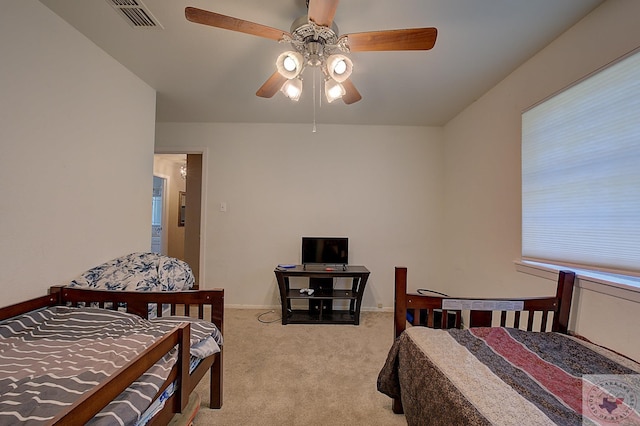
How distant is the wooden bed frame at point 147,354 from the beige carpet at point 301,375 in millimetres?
227

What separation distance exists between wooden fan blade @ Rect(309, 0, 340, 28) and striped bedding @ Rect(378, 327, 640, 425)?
1.70 metres

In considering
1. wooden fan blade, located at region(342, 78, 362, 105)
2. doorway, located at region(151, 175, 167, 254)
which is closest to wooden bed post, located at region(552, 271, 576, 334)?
wooden fan blade, located at region(342, 78, 362, 105)

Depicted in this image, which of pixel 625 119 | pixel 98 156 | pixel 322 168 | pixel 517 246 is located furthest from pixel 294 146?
pixel 625 119

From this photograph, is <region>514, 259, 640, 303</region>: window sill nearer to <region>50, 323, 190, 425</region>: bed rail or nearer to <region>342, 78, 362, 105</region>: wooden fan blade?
<region>342, 78, 362, 105</region>: wooden fan blade

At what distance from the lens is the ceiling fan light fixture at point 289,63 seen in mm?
1567

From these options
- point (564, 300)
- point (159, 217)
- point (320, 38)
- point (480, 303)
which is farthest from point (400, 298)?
point (159, 217)

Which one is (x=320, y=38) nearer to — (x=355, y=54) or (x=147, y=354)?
(x=355, y=54)

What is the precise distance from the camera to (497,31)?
175cm

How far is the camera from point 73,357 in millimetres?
1116

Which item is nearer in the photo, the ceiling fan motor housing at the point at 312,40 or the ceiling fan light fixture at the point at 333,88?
the ceiling fan motor housing at the point at 312,40

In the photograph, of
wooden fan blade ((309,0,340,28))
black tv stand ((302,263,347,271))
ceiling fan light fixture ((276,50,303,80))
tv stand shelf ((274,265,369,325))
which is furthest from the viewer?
black tv stand ((302,263,347,271))

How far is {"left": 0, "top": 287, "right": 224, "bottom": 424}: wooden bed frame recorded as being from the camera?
2.28 feet

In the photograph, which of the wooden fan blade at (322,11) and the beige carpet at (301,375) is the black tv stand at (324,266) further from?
the wooden fan blade at (322,11)

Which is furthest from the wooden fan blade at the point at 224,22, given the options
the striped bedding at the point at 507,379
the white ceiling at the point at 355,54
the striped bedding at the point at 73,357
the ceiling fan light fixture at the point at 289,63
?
the striped bedding at the point at 507,379
